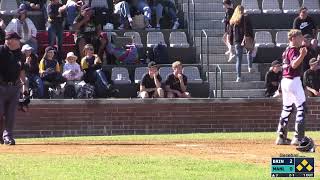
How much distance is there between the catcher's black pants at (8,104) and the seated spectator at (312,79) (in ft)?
29.6

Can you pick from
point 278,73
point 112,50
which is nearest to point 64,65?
point 112,50

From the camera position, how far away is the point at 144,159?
43.0 feet

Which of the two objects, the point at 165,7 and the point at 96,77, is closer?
the point at 96,77

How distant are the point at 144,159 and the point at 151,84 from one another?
8.75m

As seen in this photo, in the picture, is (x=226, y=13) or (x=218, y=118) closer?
(x=218, y=118)

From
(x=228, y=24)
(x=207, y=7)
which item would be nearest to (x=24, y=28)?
(x=228, y=24)

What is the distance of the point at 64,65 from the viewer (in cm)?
2203

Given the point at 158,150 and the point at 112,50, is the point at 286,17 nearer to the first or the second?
the point at 112,50

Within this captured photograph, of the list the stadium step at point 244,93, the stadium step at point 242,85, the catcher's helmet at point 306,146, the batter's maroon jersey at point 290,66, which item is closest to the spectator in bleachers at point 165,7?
the stadium step at point 242,85

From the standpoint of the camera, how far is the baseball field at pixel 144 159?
11180 mm

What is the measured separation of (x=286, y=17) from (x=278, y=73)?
4647 mm

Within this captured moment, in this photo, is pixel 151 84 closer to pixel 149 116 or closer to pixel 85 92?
pixel 149 116

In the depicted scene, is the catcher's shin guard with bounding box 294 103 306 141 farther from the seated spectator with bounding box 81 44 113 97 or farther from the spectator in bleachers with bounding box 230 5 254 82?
the spectator in bleachers with bounding box 230 5 254 82

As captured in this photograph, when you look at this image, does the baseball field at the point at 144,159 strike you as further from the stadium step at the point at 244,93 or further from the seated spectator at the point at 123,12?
the seated spectator at the point at 123,12
